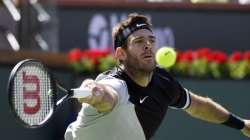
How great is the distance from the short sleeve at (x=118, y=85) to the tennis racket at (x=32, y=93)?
1.00 ft

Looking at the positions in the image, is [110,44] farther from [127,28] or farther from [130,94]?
[130,94]

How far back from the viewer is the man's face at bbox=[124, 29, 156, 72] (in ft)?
18.3

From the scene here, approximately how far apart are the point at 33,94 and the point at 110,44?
6.33m

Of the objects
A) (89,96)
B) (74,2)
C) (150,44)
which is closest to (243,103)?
(74,2)

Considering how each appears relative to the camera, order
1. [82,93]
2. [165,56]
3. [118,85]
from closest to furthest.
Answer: [82,93], [118,85], [165,56]

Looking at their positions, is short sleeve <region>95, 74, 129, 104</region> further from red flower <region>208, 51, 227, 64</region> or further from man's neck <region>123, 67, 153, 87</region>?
red flower <region>208, 51, 227, 64</region>

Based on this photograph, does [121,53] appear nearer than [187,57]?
Yes

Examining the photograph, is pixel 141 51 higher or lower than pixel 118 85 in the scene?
higher

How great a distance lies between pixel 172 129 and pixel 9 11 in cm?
241

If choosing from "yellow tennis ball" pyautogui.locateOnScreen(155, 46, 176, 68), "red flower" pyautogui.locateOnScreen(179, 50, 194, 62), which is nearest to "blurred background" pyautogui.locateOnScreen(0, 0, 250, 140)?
"red flower" pyautogui.locateOnScreen(179, 50, 194, 62)

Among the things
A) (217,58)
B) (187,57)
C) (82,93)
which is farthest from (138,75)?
(217,58)

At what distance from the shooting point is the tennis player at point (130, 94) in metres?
5.36

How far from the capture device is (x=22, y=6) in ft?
34.8

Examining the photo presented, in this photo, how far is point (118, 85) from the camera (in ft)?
17.6
